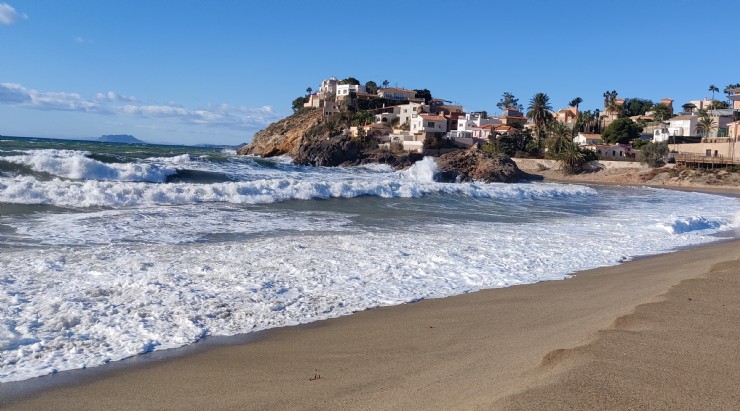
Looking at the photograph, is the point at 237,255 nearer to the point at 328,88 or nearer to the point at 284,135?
the point at 284,135

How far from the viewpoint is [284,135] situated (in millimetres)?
89812

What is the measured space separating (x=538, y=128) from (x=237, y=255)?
75.1 m

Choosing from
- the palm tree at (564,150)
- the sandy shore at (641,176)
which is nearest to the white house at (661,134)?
the palm tree at (564,150)

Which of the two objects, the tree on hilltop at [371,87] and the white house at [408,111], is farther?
the tree on hilltop at [371,87]

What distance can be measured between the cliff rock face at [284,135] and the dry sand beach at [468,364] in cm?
7435

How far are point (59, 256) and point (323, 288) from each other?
15.5 feet

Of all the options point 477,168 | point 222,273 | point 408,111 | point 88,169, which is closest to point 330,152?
point 477,168

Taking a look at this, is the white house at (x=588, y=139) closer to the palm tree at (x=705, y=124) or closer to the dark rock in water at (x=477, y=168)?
the palm tree at (x=705, y=124)

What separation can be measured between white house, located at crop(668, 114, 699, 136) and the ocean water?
52.7 m

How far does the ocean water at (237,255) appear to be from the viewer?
6.55m

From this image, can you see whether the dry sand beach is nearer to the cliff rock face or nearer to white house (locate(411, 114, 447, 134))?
white house (locate(411, 114, 447, 134))

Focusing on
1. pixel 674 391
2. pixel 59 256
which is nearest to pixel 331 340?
pixel 674 391

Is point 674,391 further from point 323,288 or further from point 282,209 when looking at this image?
point 282,209

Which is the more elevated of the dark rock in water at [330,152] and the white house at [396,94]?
the white house at [396,94]
